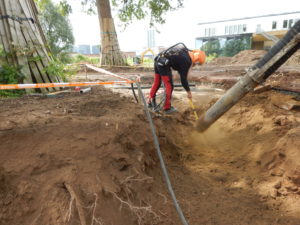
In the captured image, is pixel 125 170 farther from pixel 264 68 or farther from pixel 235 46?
pixel 235 46

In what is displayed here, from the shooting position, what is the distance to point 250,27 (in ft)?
83.1

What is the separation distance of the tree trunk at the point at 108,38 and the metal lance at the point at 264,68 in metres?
9.20

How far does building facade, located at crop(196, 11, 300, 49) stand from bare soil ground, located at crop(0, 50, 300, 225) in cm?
1981

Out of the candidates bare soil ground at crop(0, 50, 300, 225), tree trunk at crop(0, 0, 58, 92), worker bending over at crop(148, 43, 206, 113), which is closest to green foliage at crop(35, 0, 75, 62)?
tree trunk at crop(0, 0, 58, 92)

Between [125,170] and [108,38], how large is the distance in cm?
1070

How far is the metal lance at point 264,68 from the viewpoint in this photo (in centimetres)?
263

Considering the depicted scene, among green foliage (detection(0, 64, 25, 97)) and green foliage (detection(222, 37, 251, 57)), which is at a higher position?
green foliage (detection(222, 37, 251, 57))

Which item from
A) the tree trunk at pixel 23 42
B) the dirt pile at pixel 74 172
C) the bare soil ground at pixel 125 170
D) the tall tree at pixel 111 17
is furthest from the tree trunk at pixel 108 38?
the dirt pile at pixel 74 172

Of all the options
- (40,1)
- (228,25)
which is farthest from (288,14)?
(40,1)

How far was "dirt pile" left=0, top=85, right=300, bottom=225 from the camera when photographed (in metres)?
1.74

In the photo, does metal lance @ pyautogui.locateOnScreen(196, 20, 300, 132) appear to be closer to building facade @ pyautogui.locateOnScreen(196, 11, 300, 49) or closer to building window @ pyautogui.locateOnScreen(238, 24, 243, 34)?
building facade @ pyautogui.locateOnScreen(196, 11, 300, 49)

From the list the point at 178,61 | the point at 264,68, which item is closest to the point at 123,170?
the point at 264,68

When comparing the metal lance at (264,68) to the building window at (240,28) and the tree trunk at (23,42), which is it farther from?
the building window at (240,28)

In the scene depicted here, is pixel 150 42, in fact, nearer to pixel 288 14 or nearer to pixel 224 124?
pixel 288 14
